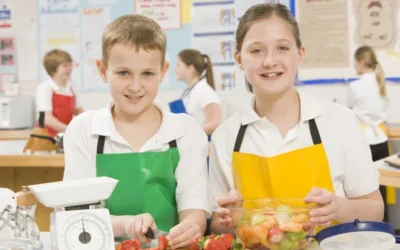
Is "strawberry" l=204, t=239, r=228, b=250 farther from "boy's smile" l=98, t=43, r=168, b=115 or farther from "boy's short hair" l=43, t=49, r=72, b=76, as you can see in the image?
"boy's short hair" l=43, t=49, r=72, b=76

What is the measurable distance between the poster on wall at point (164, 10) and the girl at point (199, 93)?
911mm

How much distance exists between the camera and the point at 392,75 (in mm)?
5559

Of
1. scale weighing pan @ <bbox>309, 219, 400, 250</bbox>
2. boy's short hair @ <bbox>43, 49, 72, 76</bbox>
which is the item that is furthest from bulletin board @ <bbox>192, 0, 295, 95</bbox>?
scale weighing pan @ <bbox>309, 219, 400, 250</bbox>

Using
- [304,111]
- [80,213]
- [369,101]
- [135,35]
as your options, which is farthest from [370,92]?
[80,213]

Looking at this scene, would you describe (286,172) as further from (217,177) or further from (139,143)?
(139,143)

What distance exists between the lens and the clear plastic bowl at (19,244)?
1.35 m

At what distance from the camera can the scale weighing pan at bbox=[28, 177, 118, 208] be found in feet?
4.21

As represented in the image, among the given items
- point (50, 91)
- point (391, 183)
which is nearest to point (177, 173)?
point (391, 183)

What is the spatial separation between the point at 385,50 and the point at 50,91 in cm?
307

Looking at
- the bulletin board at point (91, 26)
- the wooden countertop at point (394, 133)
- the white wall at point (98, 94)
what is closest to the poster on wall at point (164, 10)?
the bulletin board at point (91, 26)

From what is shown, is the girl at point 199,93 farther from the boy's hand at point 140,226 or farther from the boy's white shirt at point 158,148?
the boy's hand at point 140,226

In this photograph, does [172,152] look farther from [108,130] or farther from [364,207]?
[364,207]

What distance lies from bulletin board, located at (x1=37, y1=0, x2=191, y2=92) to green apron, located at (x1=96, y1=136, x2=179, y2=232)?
4.38m

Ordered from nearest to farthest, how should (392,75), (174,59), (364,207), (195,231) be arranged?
(195,231) → (364,207) → (392,75) → (174,59)
